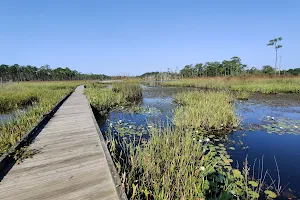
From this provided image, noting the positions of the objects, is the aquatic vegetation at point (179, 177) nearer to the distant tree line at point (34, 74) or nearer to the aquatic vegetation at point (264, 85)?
the aquatic vegetation at point (264, 85)

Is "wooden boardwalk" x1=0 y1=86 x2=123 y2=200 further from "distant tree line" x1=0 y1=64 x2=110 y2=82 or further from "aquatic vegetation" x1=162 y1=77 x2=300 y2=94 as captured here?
"distant tree line" x1=0 y1=64 x2=110 y2=82

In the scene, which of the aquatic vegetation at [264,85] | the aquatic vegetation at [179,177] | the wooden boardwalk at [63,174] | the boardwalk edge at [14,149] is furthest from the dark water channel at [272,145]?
the aquatic vegetation at [264,85]

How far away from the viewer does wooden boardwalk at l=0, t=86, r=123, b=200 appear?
1.93 m

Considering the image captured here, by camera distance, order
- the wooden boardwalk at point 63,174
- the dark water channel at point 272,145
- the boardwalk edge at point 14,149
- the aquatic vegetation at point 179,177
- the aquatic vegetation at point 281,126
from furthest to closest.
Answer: the aquatic vegetation at point 281,126
the dark water channel at point 272,145
the boardwalk edge at point 14,149
the aquatic vegetation at point 179,177
the wooden boardwalk at point 63,174

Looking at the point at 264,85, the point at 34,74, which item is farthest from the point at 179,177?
the point at 34,74

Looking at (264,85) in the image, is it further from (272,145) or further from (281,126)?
(272,145)

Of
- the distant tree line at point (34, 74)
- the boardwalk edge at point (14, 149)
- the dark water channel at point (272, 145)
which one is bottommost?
the dark water channel at point (272, 145)

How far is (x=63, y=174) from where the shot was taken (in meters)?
2.32

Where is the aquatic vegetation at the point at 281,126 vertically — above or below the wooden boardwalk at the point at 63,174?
below

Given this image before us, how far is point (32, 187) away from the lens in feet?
6.68

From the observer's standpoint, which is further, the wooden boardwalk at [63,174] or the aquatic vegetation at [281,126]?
the aquatic vegetation at [281,126]

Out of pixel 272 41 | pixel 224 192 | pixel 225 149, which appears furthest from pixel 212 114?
pixel 272 41

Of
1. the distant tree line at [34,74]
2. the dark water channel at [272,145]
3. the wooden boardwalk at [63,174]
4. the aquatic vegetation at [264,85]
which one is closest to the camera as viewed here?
the wooden boardwalk at [63,174]

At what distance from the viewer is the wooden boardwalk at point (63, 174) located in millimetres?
1928
